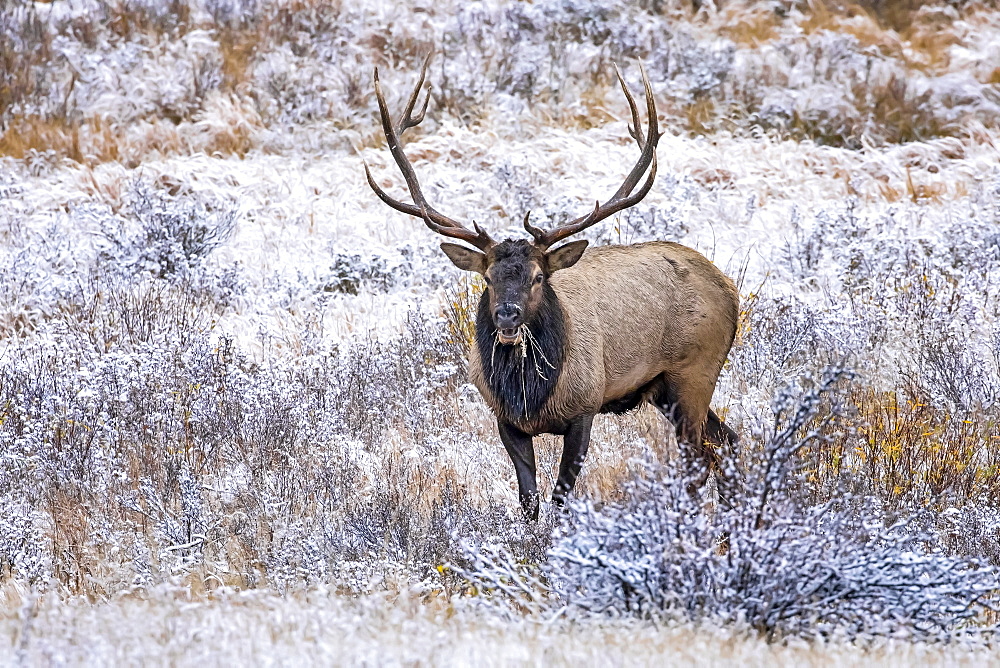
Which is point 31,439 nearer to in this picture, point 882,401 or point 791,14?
point 882,401

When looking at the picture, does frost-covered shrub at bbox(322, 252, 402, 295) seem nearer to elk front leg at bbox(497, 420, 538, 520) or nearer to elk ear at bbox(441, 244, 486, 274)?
elk ear at bbox(441, 244, 486, 274)

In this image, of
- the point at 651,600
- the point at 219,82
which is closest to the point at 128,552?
the point at 651,600

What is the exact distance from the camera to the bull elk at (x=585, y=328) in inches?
246

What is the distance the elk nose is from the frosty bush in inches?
61.4

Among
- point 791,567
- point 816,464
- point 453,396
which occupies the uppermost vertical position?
point 791,567

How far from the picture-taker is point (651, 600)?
14.2 ft

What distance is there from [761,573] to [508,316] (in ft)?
7.04

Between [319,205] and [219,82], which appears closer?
[319,205]

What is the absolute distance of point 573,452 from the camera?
6.27 meters

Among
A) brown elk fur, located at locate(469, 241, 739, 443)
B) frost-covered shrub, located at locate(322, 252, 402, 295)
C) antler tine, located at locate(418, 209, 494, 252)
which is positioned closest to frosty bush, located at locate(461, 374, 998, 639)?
brown elk fur, located at locate(469, 241, 739, 443)

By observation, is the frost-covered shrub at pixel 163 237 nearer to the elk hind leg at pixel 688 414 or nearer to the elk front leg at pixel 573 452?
the elk hind leg at pixel 688 414

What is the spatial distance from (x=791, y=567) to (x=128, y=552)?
10.4 feet

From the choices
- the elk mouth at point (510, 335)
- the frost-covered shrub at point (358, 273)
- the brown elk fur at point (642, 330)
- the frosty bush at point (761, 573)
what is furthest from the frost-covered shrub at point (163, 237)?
the frosty bush at point (761, 573)

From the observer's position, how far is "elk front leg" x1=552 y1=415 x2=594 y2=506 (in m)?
6.17
